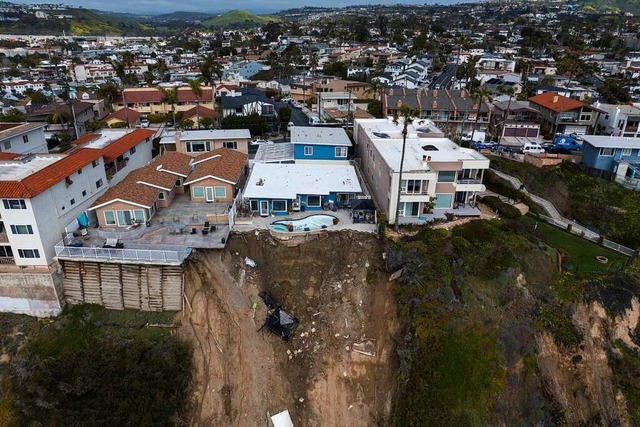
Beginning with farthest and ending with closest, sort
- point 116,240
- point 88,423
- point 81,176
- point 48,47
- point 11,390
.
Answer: point 48,47
point 81,176
point 116,240
point 11,390
point 88,423

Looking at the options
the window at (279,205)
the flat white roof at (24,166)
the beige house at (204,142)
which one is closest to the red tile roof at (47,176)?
the flat white roof at (24,166)

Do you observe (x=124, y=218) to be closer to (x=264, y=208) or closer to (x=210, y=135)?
(x=264, y=208)

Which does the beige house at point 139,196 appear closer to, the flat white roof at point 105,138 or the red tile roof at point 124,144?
the red tile roof at point 124,144

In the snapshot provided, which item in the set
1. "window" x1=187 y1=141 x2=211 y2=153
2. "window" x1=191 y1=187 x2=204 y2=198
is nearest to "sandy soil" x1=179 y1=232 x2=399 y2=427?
"window" x1=191 y1=187 x2=204 y2=198

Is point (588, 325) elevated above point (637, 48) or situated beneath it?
situated beneath

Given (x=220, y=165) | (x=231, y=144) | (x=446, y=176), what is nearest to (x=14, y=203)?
(x=220, y=165)

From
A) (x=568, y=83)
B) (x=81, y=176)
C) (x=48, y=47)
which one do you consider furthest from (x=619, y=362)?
(x=48, y=47)

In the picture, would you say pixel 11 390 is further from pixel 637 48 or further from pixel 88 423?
pixel 637 48
